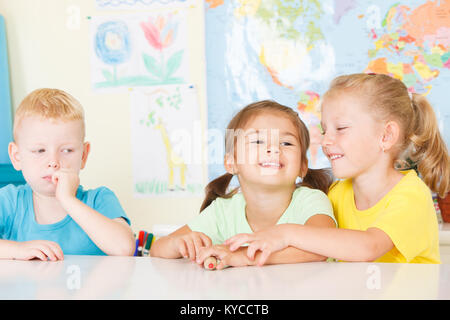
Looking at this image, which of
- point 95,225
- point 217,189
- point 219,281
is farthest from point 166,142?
point 219,281

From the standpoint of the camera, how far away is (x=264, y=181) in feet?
3.61

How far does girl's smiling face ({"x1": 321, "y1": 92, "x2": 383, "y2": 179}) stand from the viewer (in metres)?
1.13

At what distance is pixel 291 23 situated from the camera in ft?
8.53

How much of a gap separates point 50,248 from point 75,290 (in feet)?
1.04

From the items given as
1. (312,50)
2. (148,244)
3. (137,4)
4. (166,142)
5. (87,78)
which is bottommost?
(148,244)

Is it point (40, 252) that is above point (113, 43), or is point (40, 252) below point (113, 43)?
below

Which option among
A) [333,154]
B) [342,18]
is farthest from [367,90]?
[342,18]

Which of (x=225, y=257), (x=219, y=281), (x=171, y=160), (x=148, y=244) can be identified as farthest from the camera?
(x=171, y=160)

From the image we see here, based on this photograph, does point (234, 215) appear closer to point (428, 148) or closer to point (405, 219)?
point (405, 219)

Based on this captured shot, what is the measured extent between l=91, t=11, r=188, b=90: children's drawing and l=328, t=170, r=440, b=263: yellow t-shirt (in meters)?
1.81

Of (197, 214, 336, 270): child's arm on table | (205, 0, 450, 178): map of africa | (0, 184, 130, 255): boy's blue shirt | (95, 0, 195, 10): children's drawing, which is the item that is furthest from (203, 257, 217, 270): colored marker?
(95, 0, 195, 10): children's drawing

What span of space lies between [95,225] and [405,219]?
687 mm

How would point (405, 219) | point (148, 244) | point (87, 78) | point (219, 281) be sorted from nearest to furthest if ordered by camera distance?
point (219, 281) < point (405, 219) < point (148, 244) < point (87, 78)

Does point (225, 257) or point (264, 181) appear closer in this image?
point (225, 257)
